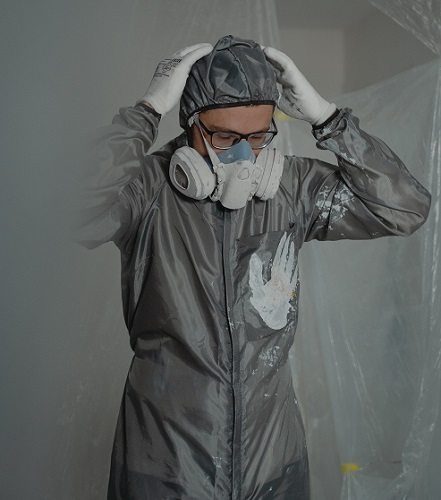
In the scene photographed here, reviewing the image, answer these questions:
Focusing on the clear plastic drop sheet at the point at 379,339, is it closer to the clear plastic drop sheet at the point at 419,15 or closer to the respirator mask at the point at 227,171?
the clear plastic drop sheet at the point at 419,15

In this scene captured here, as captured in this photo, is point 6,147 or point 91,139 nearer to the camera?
point 6,147

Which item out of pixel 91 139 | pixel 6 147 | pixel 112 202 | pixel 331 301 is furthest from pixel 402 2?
pixel 6 147

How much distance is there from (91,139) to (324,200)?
0.67m

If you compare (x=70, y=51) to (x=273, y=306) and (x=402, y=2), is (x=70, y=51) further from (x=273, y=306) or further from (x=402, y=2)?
(x=402, y=2)

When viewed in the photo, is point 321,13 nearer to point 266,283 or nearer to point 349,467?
point 349,467

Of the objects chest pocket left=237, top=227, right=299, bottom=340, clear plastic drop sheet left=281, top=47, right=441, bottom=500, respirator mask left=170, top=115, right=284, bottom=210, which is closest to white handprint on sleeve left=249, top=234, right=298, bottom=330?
chest pocket left=237, top=227, right=299, bottom=340

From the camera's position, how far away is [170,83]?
4.01 ft

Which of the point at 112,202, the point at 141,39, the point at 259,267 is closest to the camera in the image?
the point at 112,202

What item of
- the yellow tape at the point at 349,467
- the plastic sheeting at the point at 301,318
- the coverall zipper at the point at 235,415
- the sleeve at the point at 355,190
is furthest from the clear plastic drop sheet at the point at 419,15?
the yellow tape at the point at 349,467

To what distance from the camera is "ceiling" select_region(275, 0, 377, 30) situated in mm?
2951

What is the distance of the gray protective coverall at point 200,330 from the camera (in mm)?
1206

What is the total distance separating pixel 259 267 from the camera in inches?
50.2

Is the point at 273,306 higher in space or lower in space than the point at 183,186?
lower

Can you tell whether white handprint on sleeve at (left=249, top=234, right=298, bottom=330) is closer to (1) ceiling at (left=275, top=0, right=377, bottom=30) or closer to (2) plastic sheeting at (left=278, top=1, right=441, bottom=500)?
(2) plastic sheeting at (left=278, top=1, right=441, bottom=500)
